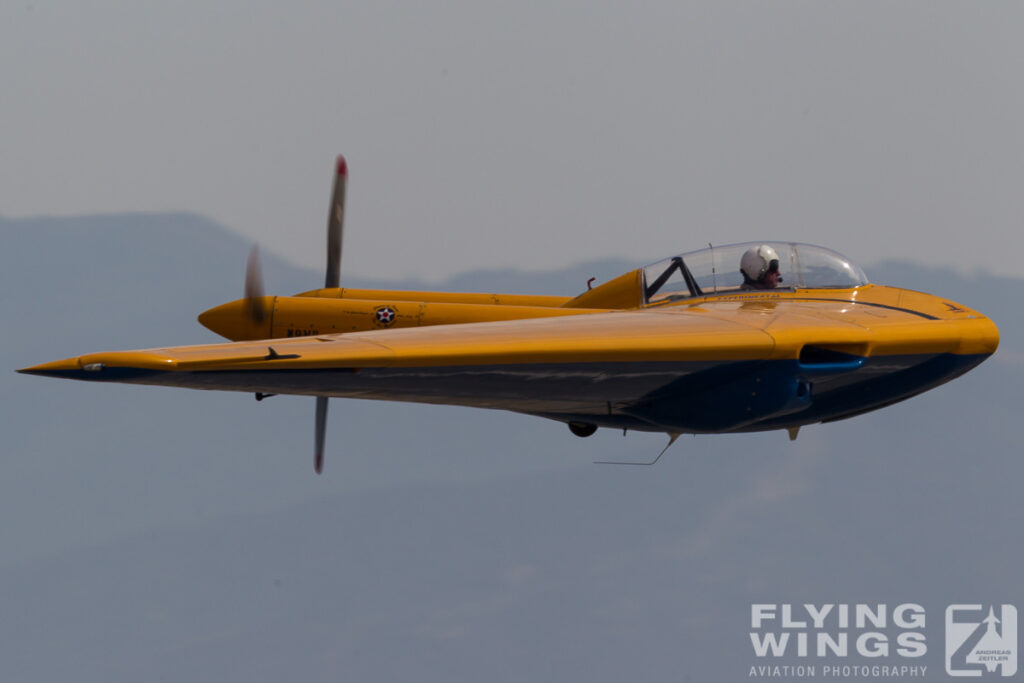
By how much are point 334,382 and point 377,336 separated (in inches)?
38.1

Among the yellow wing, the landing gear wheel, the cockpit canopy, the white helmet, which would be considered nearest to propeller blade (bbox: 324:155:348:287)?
the landing gear wheel

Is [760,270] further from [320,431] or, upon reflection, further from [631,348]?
[320,431]

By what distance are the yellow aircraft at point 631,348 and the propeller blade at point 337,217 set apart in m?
0.06

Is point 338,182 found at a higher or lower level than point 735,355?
higher

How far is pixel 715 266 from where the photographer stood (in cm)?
1816

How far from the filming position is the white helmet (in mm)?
17953

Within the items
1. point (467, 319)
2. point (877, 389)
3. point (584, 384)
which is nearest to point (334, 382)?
point (584, 384)

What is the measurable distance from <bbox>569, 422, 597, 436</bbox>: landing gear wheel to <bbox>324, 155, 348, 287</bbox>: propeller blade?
235 inches

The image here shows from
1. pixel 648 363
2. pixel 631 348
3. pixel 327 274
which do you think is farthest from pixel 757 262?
pixel 327 274

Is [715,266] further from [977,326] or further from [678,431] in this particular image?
[977,326]

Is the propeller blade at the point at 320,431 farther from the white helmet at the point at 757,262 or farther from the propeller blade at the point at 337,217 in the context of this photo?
the white helmet at the point at 757,262

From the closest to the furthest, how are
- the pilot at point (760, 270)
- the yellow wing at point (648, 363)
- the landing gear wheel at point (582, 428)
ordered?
the yellow wing at point (648, 363) → the pilot at point (760, 270) → the landing gear wheel at point (582, 428)

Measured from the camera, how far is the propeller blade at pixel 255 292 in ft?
60.7

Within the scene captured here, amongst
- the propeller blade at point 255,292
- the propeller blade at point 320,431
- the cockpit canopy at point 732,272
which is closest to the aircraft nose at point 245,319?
the propeller blade at point 255,292
